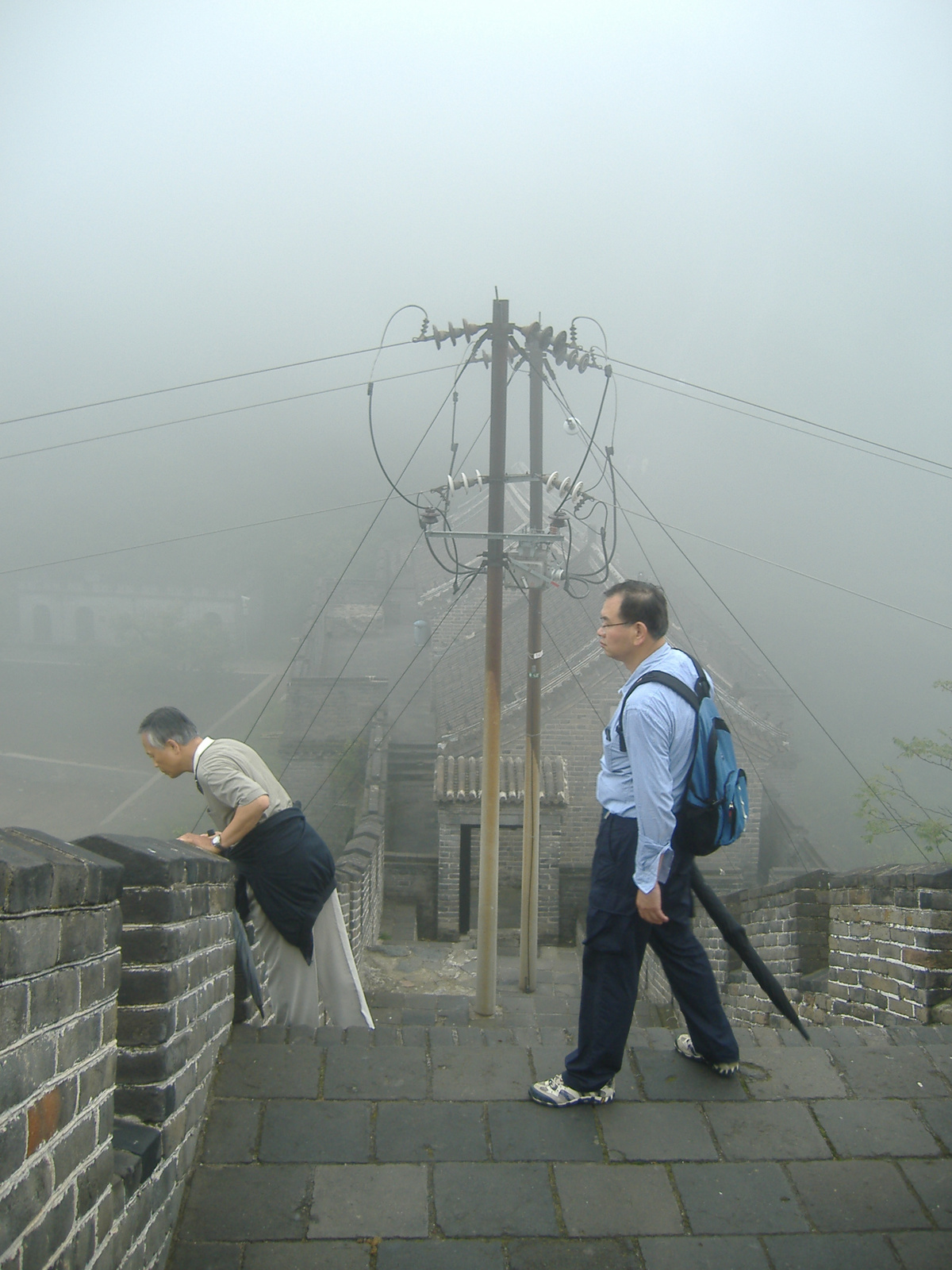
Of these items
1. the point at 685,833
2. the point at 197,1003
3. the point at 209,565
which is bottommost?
the point at 197,1003

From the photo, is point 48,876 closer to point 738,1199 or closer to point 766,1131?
point 738,1199

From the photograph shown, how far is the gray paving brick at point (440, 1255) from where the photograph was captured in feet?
7.94

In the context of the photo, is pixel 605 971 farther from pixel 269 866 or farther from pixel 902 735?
pixel 902 735

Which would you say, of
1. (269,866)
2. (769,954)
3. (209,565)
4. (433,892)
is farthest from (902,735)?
(209,565)

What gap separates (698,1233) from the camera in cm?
256

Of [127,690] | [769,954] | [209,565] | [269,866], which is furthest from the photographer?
[209,565]

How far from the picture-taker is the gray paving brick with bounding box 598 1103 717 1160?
284 cm

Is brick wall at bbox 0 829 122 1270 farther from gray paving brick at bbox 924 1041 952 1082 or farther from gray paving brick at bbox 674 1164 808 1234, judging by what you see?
gray paving brick at bbox 924 1041 952 1082

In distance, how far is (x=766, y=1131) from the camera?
2961mm

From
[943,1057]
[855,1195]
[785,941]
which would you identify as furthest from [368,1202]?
[785,941]

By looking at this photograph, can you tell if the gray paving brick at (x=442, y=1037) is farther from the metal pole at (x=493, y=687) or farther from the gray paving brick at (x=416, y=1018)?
the metal pole at (x=493, y=687)

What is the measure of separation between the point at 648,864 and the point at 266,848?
1778 millimetres

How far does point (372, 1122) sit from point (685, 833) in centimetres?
135

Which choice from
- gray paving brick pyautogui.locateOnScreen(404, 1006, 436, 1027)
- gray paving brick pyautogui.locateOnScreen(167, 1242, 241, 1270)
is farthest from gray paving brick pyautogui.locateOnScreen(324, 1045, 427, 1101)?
gray paving brick pyautogui.locateOnScreen(404, 1006, 436, 1027)
